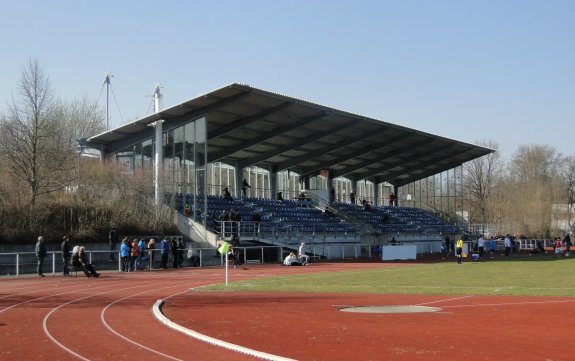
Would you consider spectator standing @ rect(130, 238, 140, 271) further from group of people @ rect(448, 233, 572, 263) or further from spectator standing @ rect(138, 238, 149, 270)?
group of people @ rect(448, 233, 572, 263)

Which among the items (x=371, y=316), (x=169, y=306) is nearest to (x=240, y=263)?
(x=169, y=306)

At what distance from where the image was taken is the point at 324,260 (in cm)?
5194

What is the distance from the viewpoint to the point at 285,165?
6575cm

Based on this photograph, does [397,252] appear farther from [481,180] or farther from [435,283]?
[481,180]

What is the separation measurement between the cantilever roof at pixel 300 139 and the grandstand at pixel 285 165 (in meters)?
0.10

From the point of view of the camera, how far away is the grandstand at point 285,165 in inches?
1897

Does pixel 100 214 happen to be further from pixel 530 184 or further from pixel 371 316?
pixel 530 184

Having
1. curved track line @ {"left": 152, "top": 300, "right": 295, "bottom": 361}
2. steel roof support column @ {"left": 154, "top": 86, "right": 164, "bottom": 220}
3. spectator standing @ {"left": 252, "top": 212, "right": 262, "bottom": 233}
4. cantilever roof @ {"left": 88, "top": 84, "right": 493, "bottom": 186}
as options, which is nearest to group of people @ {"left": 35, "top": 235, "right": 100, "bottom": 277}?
steel roof support column @ {"left": 154, "top": 86, "right": 164, "bottom": 220}

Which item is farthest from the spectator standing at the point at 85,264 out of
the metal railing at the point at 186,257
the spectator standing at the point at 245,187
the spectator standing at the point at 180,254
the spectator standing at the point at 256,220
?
the spectator standing at the point at 245,187

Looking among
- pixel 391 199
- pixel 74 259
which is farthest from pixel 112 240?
pixel 391 199

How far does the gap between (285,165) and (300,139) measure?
25.9 feet

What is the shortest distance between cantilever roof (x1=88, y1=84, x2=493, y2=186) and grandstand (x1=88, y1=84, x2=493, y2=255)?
10 cm

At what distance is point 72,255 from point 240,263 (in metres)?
13.1

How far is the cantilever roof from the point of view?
1861 inches
